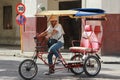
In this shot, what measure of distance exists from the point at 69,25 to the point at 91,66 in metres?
16.3

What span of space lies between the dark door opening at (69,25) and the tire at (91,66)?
1535 cm

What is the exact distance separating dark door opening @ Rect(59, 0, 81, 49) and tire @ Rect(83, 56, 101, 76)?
15.4 metres

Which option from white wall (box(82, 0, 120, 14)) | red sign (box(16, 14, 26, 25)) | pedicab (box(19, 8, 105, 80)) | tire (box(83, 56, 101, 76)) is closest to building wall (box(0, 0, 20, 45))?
red sign (box(16, 14, 26, 25))

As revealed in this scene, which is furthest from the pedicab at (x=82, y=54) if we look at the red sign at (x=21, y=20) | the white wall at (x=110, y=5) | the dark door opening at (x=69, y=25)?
the dark door opening at (x=69, y=25)

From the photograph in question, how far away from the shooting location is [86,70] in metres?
14.6

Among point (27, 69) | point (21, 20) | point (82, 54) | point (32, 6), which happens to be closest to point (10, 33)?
point (32, 6)

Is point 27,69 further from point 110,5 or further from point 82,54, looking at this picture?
point 110,5

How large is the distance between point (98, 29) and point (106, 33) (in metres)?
9.56

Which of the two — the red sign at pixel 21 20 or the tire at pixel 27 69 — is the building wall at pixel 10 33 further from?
the tire at pixel 27 69

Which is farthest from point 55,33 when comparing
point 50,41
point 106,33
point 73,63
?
point 106,33

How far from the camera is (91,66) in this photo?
14.7 meters

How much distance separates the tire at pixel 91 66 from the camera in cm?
1453

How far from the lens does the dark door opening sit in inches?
1189

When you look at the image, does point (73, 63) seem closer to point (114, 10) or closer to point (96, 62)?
point (96, 62)
